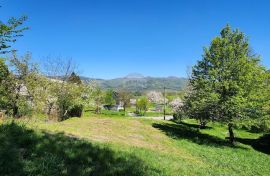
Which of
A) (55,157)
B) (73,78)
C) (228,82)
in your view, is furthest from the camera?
(73,78)

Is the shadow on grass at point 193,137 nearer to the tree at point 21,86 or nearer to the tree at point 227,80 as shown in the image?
the tree at point 227,80

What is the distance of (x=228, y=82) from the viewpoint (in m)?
32.6

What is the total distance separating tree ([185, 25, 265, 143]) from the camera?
32.1 metres

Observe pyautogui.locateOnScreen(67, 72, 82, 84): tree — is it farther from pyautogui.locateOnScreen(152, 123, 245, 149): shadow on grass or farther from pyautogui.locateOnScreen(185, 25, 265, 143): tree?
pyautogui.locateOnScreen(185, 25, 265, 143): tree

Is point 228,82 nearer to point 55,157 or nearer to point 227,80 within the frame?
point 227,80

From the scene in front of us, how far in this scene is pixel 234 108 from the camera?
31.8 meters

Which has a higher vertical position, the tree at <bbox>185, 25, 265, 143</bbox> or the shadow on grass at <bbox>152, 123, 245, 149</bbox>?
the tree at <bbox>185, 25, 265, 143</bbox>

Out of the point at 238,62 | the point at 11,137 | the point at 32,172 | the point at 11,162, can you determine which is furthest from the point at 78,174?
the point at 238,62

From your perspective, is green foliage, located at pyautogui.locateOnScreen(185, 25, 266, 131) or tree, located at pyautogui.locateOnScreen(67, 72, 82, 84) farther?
tree, located at pyautogui.locateOnScreen(67, 72, 82, 84)

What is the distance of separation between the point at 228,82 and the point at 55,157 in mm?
26266

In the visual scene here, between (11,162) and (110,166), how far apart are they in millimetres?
3699

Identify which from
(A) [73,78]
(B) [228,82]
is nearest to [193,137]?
(B) [228,82]

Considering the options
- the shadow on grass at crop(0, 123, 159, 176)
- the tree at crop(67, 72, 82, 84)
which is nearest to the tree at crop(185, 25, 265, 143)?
the shadow on grass at crop(0, 123, 159, 176)

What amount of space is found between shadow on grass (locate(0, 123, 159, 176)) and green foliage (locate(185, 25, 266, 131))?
864 inches
